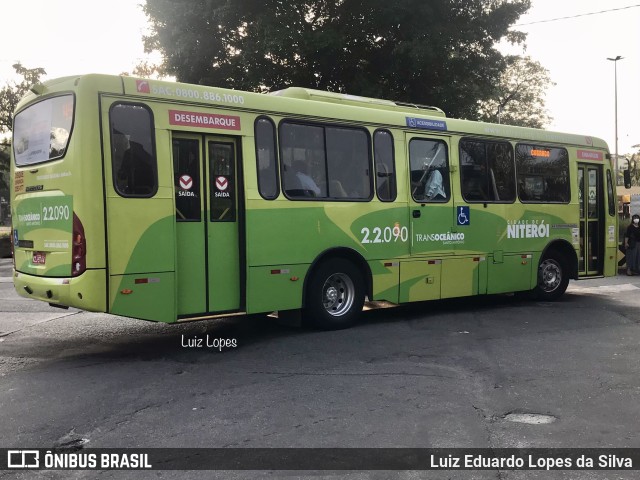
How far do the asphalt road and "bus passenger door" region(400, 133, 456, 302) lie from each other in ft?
2.13

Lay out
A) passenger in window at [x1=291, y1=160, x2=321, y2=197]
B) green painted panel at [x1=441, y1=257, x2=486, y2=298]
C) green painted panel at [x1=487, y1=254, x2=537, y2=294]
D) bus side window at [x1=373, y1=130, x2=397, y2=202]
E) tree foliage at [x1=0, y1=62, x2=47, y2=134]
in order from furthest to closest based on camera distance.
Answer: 1. tree foliage at [x1=0, y1=62, x2=47, y2=134]
2. green painted panel at [x1=487, y1=254, x2=537, y2=294]
3. green painted panel at [x1=441, y1=257, x2=486, y2=298]
4. bus side window at [x1=373, y1=130, x2=397, y2=202]
5. passenger in window at [x1=291, y1=160, x2=321, y2=197]

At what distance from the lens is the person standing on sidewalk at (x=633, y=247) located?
61.7 feet

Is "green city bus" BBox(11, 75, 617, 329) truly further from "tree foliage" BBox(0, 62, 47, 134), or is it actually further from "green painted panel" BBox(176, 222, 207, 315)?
"tree foliage" BBox(0, 62, 47, 134)

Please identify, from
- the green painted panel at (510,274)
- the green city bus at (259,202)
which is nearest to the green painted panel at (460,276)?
the green city bus at (259,202)

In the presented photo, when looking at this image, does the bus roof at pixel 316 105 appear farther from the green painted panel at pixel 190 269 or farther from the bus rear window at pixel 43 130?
the green painted panel at pixel 190 269

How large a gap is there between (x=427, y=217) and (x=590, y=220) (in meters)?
4.90

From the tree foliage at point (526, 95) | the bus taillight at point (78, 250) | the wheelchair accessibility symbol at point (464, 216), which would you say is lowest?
the bus taillight at point (78, 250)

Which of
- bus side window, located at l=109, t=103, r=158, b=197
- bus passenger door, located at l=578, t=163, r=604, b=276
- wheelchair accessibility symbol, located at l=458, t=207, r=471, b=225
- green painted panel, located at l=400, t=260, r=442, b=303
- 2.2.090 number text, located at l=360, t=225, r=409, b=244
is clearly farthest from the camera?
bus passenger door, located at l=578, t=163, r=604, b=276

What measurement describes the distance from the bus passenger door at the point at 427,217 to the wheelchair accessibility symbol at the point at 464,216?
0.22 metres

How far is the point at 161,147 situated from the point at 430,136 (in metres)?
4.72

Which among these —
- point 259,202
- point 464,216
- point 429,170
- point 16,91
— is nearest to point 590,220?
point 464,216

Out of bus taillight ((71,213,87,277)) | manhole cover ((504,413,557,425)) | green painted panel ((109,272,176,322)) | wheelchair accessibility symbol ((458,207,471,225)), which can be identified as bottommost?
manhole cover ((504,413,557,425))

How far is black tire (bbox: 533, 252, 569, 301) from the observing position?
12859mm

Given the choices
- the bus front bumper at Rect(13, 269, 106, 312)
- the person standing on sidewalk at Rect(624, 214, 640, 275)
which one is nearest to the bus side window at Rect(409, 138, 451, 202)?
the bus front bumper at Rect(13, 269, 106, 312)
